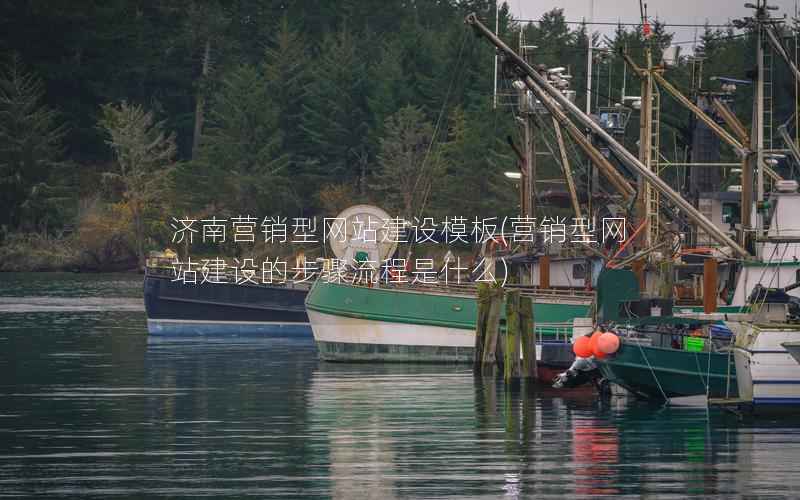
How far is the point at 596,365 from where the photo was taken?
3891 centimetres

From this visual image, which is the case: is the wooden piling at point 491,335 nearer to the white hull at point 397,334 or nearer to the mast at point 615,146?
the white hull at point 397,334

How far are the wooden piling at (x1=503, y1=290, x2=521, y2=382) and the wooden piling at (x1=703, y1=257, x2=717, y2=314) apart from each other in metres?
4.64

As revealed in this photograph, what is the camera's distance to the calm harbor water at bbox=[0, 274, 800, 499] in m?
25.7

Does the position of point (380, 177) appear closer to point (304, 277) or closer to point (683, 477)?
point (304, 277)

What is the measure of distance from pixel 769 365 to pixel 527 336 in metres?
9.54

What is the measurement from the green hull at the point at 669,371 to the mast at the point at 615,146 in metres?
6.59

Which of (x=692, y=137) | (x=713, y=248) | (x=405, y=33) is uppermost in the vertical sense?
(x=405, y=33)

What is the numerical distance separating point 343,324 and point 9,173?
3517 inches

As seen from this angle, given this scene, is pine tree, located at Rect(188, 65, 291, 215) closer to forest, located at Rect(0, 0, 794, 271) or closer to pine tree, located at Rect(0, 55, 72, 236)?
forest, located at Rect(0, 0, 794, 271)

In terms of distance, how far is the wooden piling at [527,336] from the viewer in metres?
40.0

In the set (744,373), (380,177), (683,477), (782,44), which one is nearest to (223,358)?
(782,44)

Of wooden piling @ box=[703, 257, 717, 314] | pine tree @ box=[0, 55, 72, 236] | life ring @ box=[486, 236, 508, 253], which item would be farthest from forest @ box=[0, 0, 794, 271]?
wooden piling @ box=[703, 257, 717, 314]

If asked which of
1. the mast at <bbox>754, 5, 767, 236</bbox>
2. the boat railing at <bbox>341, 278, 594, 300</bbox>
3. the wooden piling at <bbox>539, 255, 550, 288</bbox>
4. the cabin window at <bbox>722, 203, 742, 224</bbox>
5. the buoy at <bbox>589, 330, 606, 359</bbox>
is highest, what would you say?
the mast at <bbox>754, 5, 767, 236</bbox>

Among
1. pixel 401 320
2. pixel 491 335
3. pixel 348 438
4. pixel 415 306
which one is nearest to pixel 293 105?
pixel 401 320
